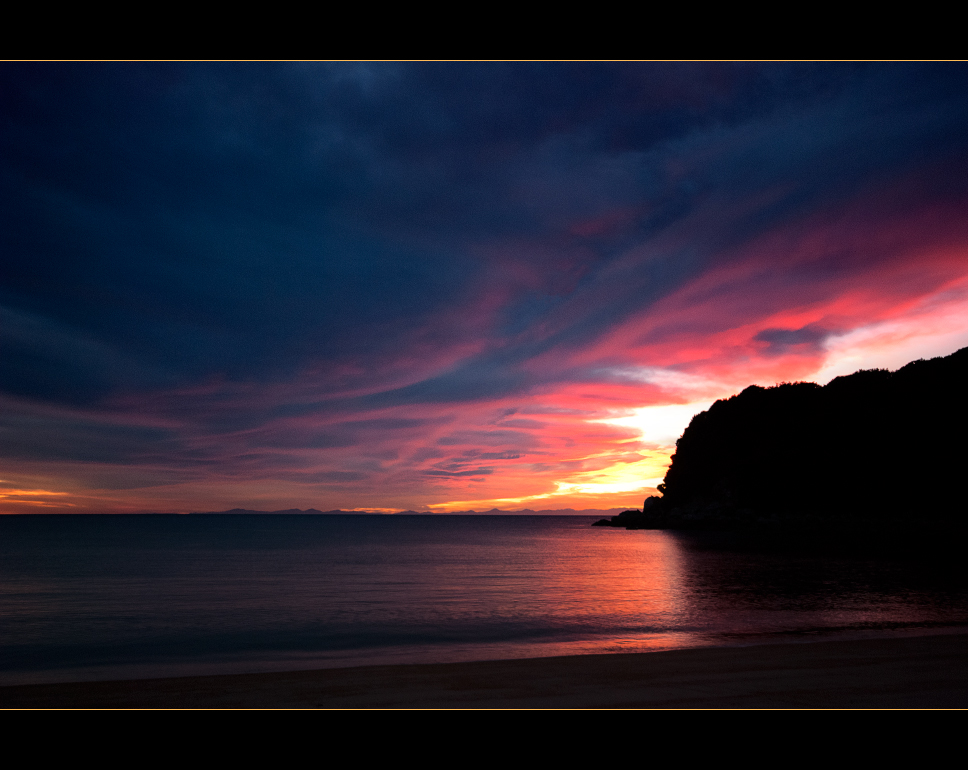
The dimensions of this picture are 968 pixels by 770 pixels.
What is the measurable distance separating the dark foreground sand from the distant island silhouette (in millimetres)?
59313

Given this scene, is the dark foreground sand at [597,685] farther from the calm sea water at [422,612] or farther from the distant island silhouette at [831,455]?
the distant island silhouette at [831,455]

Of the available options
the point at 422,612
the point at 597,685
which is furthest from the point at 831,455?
the point at 597,685

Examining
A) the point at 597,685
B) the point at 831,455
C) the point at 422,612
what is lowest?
the point at 422,612

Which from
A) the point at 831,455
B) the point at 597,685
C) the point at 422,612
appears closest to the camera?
the point at 597,685

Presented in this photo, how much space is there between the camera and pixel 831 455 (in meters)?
76.4

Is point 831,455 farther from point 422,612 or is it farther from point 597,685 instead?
point 597,685

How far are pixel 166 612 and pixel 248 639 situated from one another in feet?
23.6

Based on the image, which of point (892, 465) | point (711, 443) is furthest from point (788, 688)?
point (711, 443)

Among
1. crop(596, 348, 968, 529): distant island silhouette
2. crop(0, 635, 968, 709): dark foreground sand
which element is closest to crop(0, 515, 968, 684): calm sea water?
crop(0, 635, 968, 709): dark foreground sand

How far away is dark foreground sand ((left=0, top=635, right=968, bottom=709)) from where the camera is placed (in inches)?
377

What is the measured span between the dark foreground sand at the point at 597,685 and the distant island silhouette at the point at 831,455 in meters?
59.3

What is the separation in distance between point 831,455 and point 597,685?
266ft

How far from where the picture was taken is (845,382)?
91.2m

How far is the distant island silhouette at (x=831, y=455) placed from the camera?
65.6 meters
